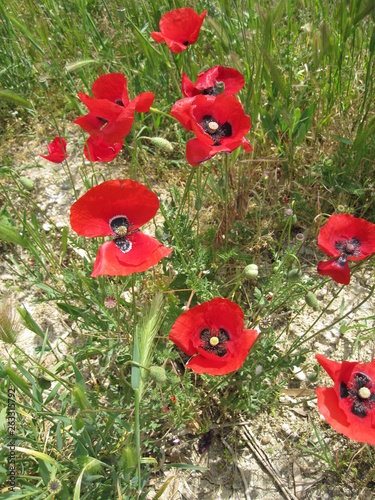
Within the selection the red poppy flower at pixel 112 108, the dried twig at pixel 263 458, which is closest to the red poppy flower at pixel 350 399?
the dried twig at pixel 263 458

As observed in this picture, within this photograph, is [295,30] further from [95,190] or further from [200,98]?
[95,190]

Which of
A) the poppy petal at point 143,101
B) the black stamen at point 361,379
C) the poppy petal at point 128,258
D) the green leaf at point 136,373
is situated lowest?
the black stamen at point 361,379

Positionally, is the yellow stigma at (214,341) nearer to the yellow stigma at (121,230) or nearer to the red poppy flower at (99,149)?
the yellow stigma at (121,230)

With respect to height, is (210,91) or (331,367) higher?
(210,91)

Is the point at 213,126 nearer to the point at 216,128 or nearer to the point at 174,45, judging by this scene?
the point at 216,128

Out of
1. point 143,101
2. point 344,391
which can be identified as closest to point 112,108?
point 143,101

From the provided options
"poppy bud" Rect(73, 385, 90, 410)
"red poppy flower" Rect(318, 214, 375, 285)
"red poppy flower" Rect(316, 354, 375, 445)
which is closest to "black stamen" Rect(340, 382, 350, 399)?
"red poppy flower" Rect(316, 354, 375, 445)

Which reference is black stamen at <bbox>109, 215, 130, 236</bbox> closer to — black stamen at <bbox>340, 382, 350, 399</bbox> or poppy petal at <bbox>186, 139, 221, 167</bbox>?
poppy petal at <bbox>186, 139, 221, 167</bbox>
